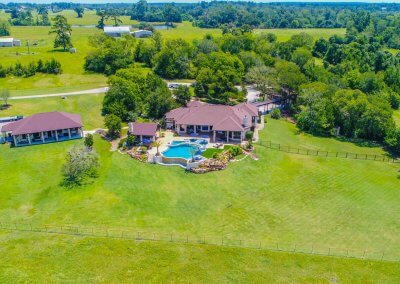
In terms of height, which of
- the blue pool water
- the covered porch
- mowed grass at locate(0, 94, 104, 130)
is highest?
mowed grass at locate(0, 94, 104, 130)

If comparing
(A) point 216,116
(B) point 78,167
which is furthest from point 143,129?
(B) point 78,167

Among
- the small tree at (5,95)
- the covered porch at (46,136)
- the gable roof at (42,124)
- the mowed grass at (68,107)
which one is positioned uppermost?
the small tree at (5,95)

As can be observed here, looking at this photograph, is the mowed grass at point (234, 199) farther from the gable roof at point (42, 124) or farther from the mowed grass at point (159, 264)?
the gable roof at point (42, 124)

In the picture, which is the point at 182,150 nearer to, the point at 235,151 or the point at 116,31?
the point at 235,151

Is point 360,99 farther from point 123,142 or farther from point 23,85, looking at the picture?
point 23,85

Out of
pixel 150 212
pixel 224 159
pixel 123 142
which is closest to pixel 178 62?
pixel 123 142

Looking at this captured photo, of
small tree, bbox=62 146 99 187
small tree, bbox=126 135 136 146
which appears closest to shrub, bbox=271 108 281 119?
small tree, bbox=126 135 136 146

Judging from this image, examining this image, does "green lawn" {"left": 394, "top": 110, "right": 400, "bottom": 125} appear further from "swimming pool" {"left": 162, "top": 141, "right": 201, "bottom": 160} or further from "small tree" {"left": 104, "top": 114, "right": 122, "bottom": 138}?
"small tree" {"left": 104, "top": 114, "right": 122, "bottom": 138}

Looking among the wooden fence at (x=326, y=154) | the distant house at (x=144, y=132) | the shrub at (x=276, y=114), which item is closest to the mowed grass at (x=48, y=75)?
the distant house at (x=144, y=132)
